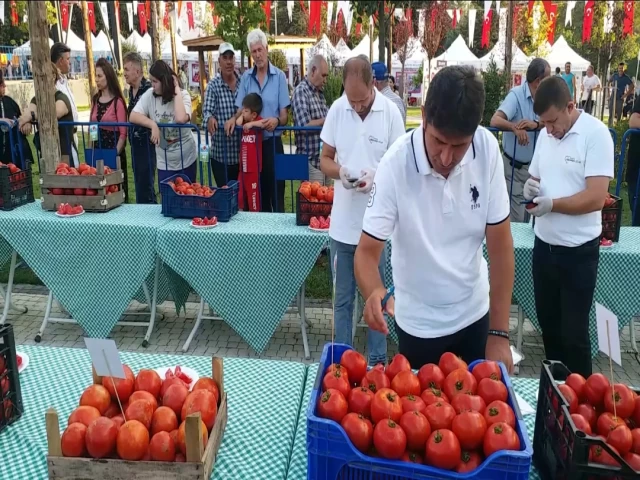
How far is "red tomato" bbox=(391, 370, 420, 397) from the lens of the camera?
1.72 metres

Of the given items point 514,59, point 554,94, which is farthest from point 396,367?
point 514,59

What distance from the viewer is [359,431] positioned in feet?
4.94

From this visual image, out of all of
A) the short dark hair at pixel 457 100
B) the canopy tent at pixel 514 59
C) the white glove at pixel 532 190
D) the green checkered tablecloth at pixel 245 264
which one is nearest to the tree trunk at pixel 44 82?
the green checkered tablecloth at pixel 245 264

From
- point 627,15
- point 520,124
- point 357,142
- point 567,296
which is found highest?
point 627,15

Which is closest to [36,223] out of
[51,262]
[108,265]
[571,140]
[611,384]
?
[51,262]

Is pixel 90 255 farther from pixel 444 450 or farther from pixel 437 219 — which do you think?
pixel 444 450

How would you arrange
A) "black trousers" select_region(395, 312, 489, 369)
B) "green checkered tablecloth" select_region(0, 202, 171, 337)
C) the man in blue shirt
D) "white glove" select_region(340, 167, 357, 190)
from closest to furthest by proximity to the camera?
"black trousers" select_region(395, 312, 489, 369), "white glove" select_region(340, 167, 357, 190), "green checkered tablecloth" select_region(0, 202, 171, 337), the man in blue shirt

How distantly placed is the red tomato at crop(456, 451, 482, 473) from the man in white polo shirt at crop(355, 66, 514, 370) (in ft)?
1.81

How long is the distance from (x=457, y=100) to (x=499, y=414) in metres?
0.90

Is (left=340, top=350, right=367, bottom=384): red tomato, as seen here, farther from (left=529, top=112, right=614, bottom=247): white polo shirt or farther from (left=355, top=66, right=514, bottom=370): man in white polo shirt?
(left=529, top=112, right=614, bottom=247): white polo shirt

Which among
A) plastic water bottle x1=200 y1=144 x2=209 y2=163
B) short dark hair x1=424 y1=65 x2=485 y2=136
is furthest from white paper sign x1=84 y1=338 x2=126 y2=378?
plastic water bottle x1=200 y1=144 x2=209 y2=163

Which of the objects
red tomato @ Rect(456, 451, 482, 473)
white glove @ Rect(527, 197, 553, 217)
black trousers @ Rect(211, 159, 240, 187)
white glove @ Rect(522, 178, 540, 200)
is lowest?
black trousers @ Rect(211, 159, 240, 187)

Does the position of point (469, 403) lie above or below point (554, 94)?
below

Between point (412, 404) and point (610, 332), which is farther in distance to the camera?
point (610, 332)
